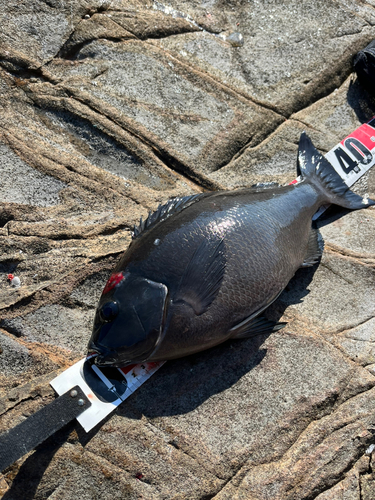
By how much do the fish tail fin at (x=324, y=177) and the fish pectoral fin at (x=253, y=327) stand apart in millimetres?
1257

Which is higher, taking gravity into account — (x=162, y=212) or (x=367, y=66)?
(x=367, y=66)

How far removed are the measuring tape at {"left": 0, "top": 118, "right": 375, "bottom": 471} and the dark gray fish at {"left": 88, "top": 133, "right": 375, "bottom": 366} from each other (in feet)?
0.75

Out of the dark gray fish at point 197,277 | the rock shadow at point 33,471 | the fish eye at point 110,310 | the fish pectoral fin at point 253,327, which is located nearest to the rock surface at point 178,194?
the rock shadow at point 33,471

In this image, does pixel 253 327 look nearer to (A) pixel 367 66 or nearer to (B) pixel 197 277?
(B) pixel 197 277

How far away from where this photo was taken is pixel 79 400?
2809 mm

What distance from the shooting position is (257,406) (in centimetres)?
298

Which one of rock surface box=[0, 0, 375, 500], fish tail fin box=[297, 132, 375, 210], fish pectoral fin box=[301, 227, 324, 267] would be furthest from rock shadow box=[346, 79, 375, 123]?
fish pectoral fin box=[301, 227, 324, 267]

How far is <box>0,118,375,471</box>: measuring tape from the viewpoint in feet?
8.53

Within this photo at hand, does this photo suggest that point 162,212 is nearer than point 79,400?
No

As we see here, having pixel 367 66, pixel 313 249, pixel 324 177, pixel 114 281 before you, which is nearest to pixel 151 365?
pixel 114 281

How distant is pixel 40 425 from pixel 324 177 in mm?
2958

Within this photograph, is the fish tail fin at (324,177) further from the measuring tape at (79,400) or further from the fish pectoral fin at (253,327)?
the measuring tape at (79,400)

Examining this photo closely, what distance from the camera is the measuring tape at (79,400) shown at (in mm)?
2600

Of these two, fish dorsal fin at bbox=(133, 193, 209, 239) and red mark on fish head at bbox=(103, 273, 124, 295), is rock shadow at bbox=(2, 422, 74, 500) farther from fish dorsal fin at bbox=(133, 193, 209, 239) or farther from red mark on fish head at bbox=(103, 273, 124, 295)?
fish dorsal fin at bbox=(133, 193, 209, 239)
